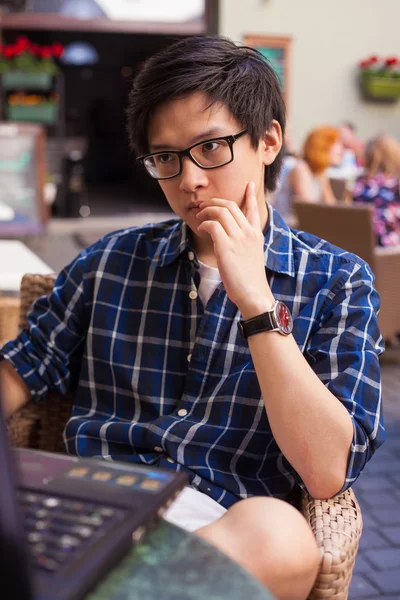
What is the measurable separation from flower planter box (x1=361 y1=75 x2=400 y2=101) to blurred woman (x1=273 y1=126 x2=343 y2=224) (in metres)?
5.15

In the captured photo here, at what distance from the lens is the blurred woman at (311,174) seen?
553 centimetres

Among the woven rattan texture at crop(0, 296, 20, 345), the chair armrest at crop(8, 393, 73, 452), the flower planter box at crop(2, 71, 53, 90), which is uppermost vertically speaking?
the flower planter box at crop(2, 71, 53, 90)

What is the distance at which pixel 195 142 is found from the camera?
136cm

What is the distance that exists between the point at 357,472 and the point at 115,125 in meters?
15.3

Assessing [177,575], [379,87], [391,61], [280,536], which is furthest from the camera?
[379,87]

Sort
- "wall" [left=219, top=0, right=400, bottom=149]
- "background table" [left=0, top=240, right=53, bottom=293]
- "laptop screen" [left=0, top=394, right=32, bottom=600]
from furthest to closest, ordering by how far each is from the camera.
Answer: "wall" [left=219, top=0, right=400, bottom=149], "background table" [left=0, top=240, right=53, bottom=293], "laptop screen" [left=0, top=394, right=32, bottom=600]

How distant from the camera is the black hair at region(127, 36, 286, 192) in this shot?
54.0 inches

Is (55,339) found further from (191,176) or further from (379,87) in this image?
(379,87)

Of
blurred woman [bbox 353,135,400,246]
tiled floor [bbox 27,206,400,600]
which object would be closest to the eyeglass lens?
tiled floor [bbox 27,206,400,600]

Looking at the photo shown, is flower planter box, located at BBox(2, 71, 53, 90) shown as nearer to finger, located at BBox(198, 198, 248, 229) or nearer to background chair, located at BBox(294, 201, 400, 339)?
background chair, located at BBox(294, 201, 400, 339)

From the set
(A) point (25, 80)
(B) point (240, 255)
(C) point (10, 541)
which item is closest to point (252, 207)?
(B) point (240, 255)

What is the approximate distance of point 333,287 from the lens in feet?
4.49

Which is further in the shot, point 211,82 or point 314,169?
point 314,169

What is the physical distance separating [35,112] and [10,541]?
26.2 feet
